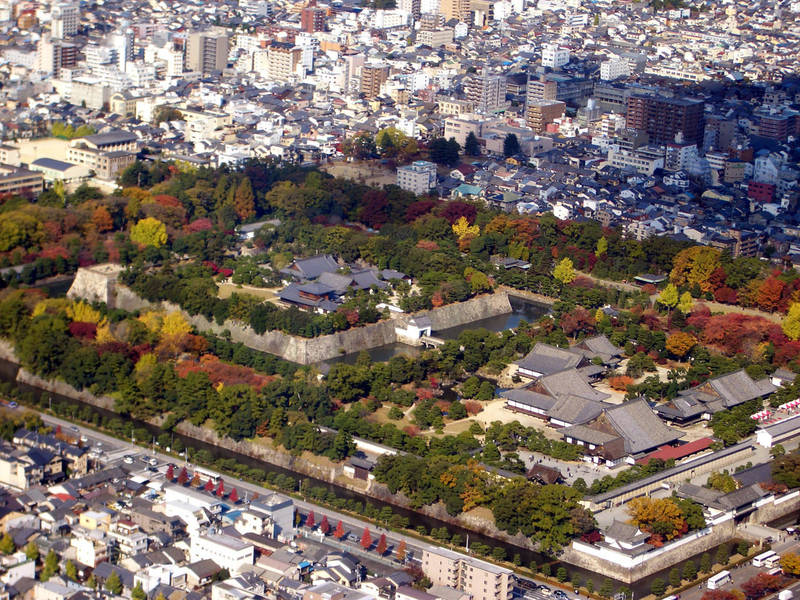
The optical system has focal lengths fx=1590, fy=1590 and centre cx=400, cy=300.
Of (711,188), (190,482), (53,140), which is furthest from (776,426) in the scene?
(53,140)

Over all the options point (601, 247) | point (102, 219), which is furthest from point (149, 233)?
point (601, 247)

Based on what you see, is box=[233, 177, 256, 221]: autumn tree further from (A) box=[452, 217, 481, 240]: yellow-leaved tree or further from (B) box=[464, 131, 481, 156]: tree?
(B) box=[464, 131, 481, 156]: tree

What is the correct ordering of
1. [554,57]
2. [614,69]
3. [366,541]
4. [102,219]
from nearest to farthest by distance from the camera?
1. [366,541]
2. [102,219]
3. [614,69]
4. [554,57]

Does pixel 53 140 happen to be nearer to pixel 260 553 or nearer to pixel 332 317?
pixel 332 317

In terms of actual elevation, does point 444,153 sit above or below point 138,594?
above

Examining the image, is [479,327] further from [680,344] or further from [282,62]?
[282,62]
